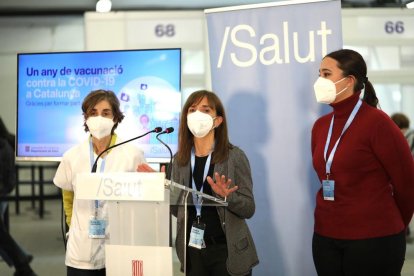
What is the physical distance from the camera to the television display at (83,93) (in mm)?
3721

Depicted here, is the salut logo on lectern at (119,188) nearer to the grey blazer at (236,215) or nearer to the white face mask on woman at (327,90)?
the grey blazer at (236,215)

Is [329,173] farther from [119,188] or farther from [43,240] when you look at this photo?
[43,240]


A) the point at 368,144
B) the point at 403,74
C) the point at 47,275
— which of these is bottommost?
the point at 47,275

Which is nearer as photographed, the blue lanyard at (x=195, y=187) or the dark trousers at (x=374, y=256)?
the blue lanyard at (x=195, y=187)

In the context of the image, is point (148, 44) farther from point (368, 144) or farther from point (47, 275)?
point (368, 144)

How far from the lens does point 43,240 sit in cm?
663

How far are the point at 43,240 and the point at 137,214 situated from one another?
4987mm

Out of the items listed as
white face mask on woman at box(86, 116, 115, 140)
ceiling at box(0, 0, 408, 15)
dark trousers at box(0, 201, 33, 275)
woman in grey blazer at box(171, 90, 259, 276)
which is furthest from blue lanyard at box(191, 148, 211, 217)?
ceiling at box(0, 0, 408, 15)

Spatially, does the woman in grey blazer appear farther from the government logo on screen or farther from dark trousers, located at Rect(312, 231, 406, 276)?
dark trousers, located at Rect(312, 231, 406, 276)

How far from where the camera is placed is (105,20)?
4.96 meters

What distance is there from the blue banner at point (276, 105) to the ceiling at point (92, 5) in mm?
3715

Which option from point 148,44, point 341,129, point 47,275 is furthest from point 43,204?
point 341,129

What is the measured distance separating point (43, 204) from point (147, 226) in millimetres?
5693

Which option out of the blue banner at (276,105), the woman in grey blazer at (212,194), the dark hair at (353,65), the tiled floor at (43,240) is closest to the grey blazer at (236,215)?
the woman in grey blazer at (212,194)
